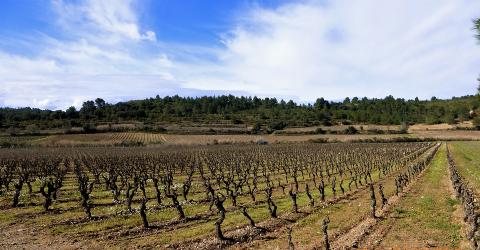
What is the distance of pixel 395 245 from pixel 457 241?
7.82 ft

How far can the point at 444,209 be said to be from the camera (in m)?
21.2

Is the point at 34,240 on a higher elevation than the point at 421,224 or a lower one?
lower

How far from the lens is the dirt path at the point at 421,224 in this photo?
52.2 feet

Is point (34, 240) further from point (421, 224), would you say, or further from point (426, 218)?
point (426, 218)

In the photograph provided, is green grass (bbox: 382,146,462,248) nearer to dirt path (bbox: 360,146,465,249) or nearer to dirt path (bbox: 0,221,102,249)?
dirt path (bbox: 360,146,465,249)

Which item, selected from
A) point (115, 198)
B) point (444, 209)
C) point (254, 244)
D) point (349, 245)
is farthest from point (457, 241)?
point (115, 198)

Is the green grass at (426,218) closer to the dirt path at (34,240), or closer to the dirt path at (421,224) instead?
the dirt path at (421,224)

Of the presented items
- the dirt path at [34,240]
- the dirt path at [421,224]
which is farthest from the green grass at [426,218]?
the dirt path at [34,240]

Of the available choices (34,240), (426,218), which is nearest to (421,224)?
(426,218)

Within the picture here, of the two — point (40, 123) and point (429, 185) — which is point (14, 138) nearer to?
point (40, 123)

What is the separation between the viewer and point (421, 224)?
18500mm

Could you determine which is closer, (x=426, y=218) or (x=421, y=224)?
(x=421, y=224)

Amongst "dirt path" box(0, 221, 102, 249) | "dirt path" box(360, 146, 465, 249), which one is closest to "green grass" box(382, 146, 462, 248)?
"dirt path" box(360, 146, 465, 249)

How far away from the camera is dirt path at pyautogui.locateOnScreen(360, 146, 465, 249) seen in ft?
52.2
